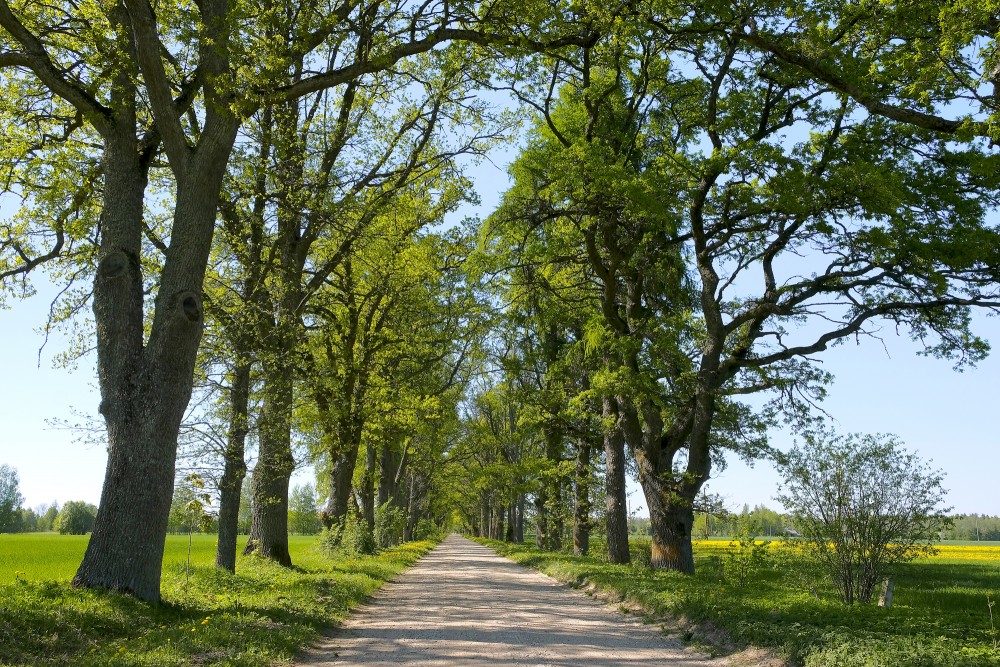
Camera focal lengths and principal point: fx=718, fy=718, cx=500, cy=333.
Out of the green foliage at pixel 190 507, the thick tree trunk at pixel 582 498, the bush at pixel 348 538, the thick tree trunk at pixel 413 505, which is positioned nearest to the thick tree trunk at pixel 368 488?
the bush at pixel 348 538

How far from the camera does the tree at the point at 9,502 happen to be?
7950 cm

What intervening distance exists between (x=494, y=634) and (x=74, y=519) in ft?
278

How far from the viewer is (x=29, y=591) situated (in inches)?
304

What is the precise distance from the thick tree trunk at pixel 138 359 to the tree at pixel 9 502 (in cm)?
8649

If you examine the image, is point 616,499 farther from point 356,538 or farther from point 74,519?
point 74,519

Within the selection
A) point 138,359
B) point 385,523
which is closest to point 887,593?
point 138,359

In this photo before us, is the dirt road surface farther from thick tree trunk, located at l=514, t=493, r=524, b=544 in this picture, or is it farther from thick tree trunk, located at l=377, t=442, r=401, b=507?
thick tree trunk, located at l=514, t=493, r=524, b=544

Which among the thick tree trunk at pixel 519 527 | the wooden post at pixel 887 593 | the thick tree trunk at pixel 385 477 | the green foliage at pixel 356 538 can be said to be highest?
the thick tree trunk at pixel 385 477

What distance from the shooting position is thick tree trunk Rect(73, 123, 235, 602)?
27.3 ft

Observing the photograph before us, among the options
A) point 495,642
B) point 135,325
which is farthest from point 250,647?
point 135,325

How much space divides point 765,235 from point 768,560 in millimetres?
6490

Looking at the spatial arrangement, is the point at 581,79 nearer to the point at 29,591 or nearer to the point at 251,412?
the point at 251,412

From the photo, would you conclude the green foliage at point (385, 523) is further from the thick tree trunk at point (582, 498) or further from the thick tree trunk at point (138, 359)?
the thick tree trunk at point (138, 359)

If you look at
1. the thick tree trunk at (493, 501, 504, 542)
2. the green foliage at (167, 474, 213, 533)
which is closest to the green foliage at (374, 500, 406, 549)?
the green foliage at (167, 474, 213, 533)
